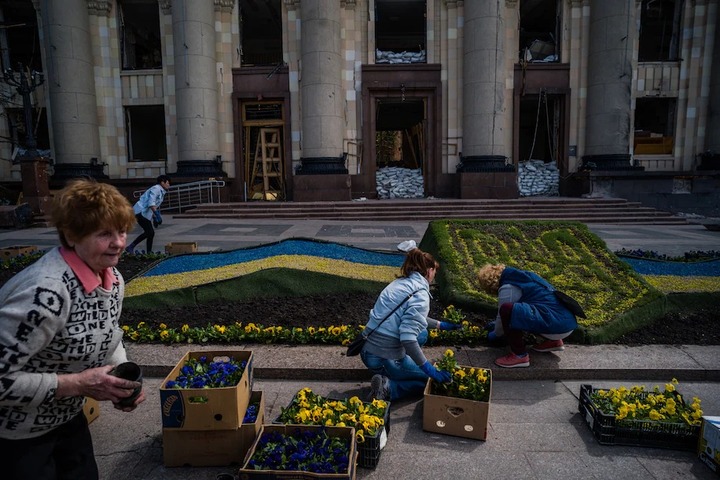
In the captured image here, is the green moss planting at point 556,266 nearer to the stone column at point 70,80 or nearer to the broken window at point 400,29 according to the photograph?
the broken window at point 400,29

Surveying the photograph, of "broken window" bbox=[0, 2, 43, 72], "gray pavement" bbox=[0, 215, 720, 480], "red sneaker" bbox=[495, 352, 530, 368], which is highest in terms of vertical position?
"broken window" bbox=[0, 2, 43, 72]

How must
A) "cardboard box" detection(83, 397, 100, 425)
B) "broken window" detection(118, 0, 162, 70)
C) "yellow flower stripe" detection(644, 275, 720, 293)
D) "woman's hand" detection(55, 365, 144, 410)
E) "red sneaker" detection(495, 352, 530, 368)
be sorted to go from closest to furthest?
"woman's hand" detection(55, 365, 144, 410) → "cardboard box" detection(83, 397, 100, 425) → "red sneaker" detection(495, 352, 530, 368) → "yellow flower stripe" detection(644, 275, 720, 293) → "broken window" detection(118, 0, 162, 70)

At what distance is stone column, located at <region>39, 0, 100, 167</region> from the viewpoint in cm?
1911

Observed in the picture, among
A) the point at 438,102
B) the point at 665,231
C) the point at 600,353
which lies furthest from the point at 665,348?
the point at 438,102

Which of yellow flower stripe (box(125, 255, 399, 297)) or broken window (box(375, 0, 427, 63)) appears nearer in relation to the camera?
yellow flower stripe (box(125, 255, 399, 297))

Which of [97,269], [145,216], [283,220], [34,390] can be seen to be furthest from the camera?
[283,220]

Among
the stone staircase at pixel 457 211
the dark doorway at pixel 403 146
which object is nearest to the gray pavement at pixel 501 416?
the stone staircase at pixel 457 211

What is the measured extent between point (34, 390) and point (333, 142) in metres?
17.9

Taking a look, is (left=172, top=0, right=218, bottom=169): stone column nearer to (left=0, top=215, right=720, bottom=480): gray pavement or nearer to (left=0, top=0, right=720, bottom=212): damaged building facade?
(left=0, top=0, right=720, bottom=212): damaged building facade

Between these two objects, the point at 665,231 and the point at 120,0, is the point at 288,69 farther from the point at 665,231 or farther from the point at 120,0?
the point at 665,231

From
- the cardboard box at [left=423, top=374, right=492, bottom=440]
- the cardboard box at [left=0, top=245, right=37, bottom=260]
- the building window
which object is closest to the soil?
the cardboard box at [left=423, top=374, right=492, bottom=440]

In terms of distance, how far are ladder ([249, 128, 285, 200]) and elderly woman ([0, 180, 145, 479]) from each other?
19332 mm

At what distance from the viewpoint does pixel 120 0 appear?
20.6 m

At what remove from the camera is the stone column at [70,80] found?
19.1 metres
